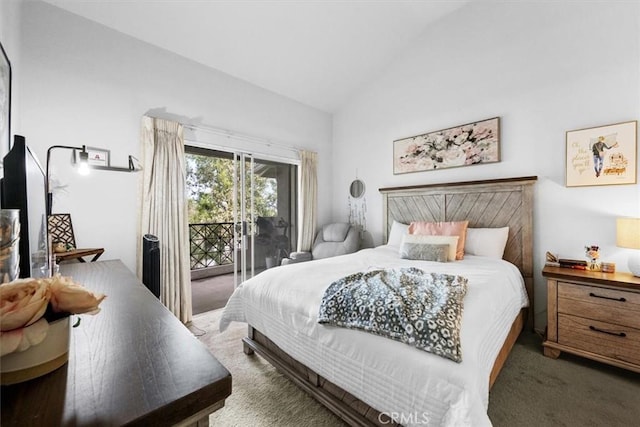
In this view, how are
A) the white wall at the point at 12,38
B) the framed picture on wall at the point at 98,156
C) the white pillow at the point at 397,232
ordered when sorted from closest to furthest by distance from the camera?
the white wall at the point at 12,38, the framed picture on wall at the point at 98,156, the white pillow at the point at 397,232

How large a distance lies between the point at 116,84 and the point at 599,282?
177 inches

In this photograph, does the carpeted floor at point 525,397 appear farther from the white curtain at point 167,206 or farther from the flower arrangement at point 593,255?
the white curtain at point 167,206

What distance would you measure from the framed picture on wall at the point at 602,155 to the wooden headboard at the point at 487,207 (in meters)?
0.33

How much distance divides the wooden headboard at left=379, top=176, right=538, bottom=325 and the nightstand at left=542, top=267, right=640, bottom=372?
1.71 ft

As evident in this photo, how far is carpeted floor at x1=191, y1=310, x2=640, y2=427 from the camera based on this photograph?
1535 mm

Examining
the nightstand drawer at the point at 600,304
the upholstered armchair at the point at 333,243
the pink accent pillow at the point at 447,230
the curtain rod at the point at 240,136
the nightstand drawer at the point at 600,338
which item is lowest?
the nightstand drawer at the point at 600,338

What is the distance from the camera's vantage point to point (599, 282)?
1.96m

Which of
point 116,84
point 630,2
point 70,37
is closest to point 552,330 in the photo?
point 630,2

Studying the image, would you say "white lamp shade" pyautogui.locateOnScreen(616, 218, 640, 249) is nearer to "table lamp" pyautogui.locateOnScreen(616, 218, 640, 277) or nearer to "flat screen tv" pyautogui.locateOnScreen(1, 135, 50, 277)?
"table lamp" pyautogui.locateOnScreen(616, 218, 640, 277)

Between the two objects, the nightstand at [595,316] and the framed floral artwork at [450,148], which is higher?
the framed floral artwork at [450,148]

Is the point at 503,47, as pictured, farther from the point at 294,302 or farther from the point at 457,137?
the point at 294,302

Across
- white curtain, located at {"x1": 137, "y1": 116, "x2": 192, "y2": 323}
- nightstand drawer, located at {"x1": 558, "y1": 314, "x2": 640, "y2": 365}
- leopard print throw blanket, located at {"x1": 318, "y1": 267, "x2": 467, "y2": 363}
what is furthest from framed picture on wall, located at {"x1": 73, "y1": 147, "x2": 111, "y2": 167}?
nightstand drawer, located at {"x1": 558, "y1": 314, "x2": 640, "y2": 365}
